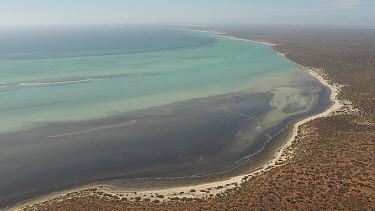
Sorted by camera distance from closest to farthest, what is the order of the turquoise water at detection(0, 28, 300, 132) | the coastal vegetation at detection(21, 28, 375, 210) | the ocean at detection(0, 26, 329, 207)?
the coastal vegetation at detection(21, 28, 375, 210)
the ocean at detection(0, 26, 329, 207)
the turquoise water at detection(0, 28, 300, 132)

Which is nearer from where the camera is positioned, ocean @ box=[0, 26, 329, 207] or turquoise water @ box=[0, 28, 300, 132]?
ocean @ box=[0, 26, 329, 207]

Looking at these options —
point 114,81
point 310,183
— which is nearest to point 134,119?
point 310,183

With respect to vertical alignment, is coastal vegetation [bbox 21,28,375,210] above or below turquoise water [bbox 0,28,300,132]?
below

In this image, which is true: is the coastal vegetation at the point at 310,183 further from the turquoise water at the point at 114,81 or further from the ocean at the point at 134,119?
the turquoise water at the point at 114,81

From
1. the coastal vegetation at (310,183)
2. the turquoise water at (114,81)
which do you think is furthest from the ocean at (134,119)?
the coastal vegetation at (310,183)

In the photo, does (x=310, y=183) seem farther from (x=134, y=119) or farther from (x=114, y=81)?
(x=114, y=81)

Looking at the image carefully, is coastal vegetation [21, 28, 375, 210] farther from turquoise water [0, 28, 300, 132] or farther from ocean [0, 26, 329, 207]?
turquoise water [0, 28, 300, 132]

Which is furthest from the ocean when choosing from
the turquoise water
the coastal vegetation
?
the coastal vegetation

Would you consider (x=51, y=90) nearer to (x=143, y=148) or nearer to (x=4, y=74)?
(x=4, y=74)

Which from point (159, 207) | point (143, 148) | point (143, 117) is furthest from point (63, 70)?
point (159, 207)
